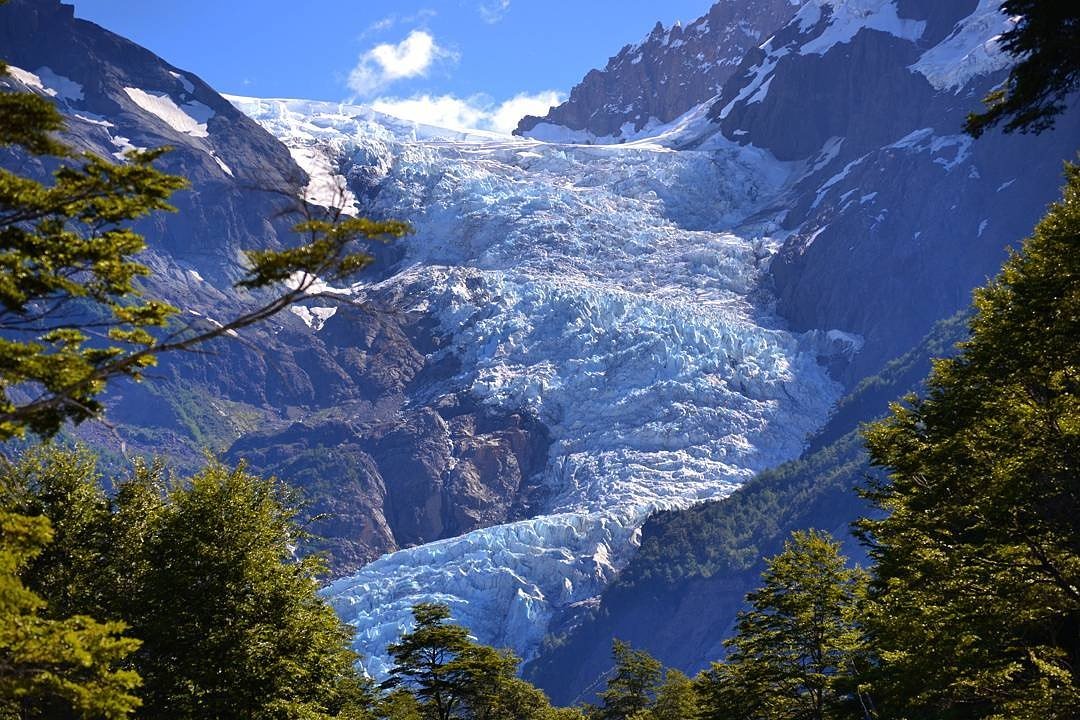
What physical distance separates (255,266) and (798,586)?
24060 mm

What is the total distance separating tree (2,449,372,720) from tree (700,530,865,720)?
1429cm

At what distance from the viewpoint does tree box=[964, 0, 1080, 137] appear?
1697 centimetres

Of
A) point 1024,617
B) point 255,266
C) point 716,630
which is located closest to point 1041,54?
point 1024,617

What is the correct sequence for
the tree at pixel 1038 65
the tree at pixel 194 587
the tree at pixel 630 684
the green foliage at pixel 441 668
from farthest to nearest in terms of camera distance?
the tree at pixel 630 684 < the green foliage at pixel 441 668 < the tree at pixel 194 587 < the tree at pixel 1038 65

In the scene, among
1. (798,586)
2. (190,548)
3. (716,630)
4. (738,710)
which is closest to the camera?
(190,548)

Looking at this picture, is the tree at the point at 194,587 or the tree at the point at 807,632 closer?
the tree at the point at 194,587

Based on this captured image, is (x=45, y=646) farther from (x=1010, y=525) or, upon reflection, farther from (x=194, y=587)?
(x=1010, y=525)

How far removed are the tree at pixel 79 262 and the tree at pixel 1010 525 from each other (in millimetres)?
13624

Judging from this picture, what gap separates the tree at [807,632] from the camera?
31016 millimetres

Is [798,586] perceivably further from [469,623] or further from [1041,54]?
[469,623]

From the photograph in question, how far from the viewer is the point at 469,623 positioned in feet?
641

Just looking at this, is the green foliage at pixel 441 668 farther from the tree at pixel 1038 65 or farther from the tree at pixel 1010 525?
the tree at pixel 1038 65

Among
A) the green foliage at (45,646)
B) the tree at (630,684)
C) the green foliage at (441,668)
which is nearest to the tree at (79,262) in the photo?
the green foliage at (45,646)

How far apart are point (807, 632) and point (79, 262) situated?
993 inches
